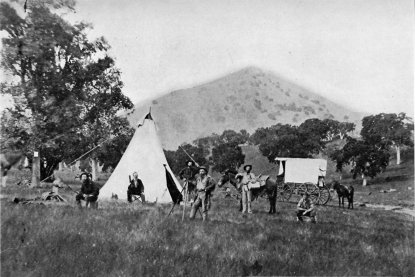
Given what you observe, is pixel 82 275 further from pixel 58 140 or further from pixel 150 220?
pixel 58 140

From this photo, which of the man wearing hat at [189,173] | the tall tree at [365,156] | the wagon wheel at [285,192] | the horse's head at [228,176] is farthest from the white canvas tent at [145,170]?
the tall tree at [365,156]

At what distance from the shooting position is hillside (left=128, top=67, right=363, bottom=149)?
10969 centimetres

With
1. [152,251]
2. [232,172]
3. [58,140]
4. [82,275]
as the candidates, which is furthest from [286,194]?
[82,275]

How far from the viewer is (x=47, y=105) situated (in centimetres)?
1383

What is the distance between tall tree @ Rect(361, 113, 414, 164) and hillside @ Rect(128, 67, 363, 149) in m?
64.6

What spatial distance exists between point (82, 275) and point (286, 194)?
1834 centimetres

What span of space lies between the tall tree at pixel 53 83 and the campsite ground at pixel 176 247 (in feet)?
12.2

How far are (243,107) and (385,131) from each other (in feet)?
290

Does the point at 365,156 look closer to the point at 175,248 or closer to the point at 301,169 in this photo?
the point at 301,169

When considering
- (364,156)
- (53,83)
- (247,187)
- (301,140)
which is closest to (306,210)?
(247,187)

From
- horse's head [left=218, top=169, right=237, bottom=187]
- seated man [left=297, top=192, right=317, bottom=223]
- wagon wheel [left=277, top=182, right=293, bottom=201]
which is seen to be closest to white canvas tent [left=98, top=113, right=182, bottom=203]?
horse's head [left=218, top=169, right=237, bottom=187]

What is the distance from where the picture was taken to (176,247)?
7.98 m

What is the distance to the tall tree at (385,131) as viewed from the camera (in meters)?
33.2

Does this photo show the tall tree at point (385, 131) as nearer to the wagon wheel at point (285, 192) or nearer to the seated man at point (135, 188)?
the wagon wheel at point (285, 192)
